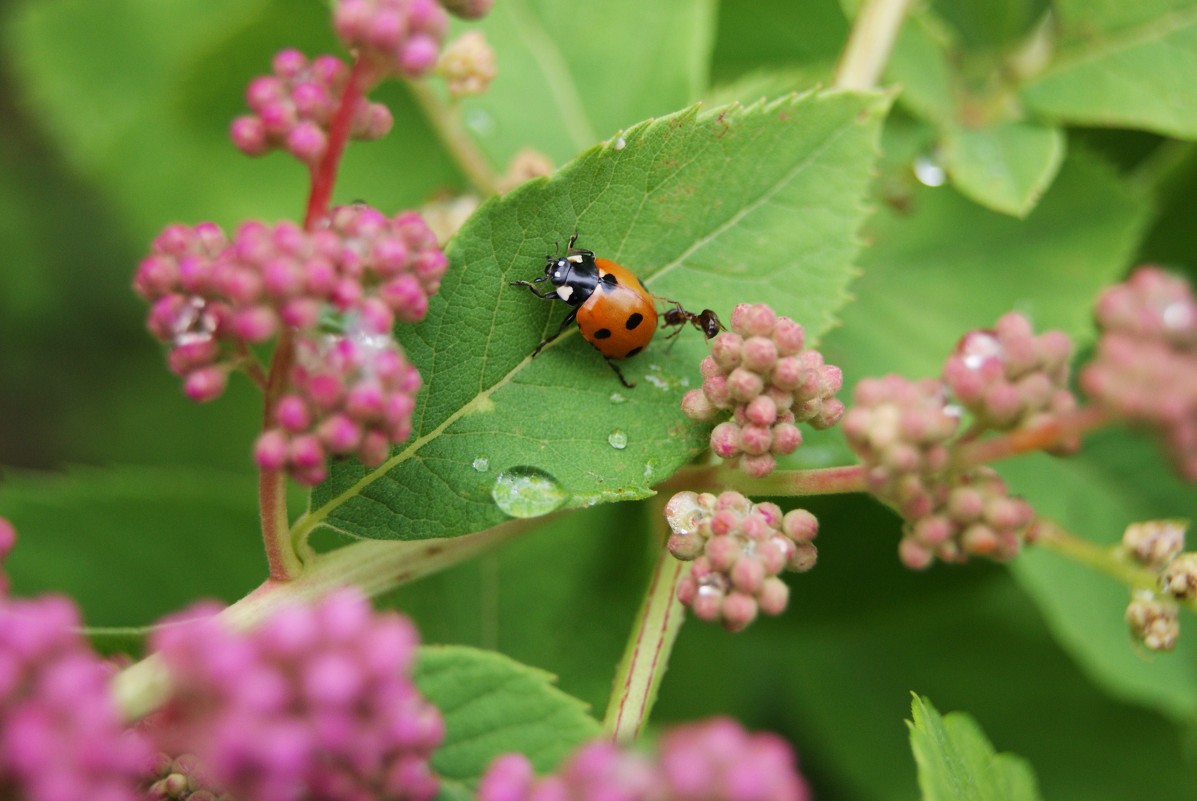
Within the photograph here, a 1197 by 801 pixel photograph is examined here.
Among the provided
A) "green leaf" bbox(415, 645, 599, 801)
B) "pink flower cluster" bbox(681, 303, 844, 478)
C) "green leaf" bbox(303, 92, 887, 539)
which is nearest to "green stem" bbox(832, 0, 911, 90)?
"green leaf" bbox(303, 92, 887, 539)

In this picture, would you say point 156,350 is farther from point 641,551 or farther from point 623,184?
point 623,184

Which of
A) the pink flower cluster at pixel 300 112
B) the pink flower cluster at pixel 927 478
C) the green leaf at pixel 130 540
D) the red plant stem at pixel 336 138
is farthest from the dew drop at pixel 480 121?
the pink flower cluster at pixel 927 478

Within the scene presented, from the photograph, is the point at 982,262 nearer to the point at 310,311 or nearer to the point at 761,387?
the point at 761,387

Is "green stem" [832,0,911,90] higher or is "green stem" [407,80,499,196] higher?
"green stem" [832,0,911,90]

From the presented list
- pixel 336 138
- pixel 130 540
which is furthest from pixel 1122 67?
pixel 130 540

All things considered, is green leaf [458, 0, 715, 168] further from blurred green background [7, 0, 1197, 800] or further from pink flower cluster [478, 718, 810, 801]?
pink flower cluster [478, 718, 810, 801]

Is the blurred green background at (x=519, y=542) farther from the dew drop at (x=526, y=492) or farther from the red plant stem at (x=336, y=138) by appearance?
the red plant stem at (x=336, y=138)

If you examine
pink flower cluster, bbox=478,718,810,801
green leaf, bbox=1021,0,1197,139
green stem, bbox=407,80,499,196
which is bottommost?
pink flower cluster, bbox=478,718,810,801
